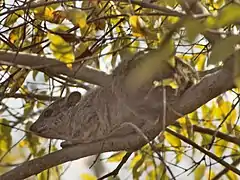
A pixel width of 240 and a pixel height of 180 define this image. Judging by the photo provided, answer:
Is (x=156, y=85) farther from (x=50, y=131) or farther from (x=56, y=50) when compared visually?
(x=50, y=131)

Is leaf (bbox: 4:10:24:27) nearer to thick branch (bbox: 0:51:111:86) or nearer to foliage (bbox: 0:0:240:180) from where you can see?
foliage (bbox: 0:0:240:180)

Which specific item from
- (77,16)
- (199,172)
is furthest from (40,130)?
(77,16)

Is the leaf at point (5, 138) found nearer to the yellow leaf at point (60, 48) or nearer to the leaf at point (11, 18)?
the leaf at point (11, 18)

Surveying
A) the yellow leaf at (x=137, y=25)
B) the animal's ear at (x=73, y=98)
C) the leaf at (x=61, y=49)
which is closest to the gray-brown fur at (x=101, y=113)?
the animal's ear at (x=73, y=98)

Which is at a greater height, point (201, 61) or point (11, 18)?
point (11, 18)

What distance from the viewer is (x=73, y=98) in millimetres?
3172

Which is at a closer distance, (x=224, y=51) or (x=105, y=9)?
(x=224, y=51)

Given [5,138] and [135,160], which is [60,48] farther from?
[135,160]

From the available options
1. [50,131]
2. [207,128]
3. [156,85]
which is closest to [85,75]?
[156,85]

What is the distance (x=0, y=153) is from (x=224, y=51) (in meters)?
2.43

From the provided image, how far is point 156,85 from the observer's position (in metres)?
2.47

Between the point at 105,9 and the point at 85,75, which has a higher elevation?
the point at 105,9

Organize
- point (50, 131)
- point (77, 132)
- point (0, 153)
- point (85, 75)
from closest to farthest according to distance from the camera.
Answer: point (85, 75) < point (77, 132) < point (50, 131) < point (0, 153)

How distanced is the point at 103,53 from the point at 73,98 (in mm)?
486
